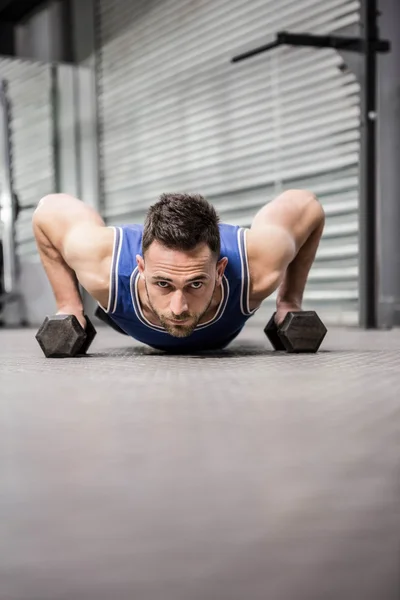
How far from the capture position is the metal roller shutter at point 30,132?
4.88m

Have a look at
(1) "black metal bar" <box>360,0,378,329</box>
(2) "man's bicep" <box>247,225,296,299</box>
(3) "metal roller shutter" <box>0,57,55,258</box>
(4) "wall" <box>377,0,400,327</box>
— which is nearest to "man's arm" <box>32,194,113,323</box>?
(2) "man's bicep" <box>247,225,296,299</box>

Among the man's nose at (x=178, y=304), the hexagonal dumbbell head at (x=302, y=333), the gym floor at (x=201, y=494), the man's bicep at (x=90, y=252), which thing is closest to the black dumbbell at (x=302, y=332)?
the hexagonal dumbbell head at (x=302, y=333)

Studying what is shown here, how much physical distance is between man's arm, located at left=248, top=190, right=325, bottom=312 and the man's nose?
→ 240mm

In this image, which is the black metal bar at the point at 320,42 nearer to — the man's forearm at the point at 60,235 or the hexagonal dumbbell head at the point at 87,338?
the man's forearm at the point at 60,235

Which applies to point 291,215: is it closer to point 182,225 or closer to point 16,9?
point 182,225

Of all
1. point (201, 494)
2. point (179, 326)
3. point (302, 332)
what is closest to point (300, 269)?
point (302, 332)

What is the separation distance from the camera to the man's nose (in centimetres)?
149

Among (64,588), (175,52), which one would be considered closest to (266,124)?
(175,52)

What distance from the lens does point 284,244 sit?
169cm

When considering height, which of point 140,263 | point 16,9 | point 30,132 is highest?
point 16,9

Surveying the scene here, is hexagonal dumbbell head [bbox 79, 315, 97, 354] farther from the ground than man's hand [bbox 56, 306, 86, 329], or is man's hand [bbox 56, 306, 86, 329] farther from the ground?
man's hand [bbox 56, 306, 86, 329]

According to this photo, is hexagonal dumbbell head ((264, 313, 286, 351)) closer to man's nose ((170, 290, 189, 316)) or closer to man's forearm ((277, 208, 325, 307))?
man's forearm ((277, 208, 325, 307))

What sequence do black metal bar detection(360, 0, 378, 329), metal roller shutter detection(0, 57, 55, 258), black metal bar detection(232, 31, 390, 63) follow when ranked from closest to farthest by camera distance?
black metal bar detection(232, 31, 390, 63), black metal bar detection(360, 0, 378, 329), metal roller shutter detection(0, 57, 55, 258)

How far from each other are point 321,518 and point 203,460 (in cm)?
16
